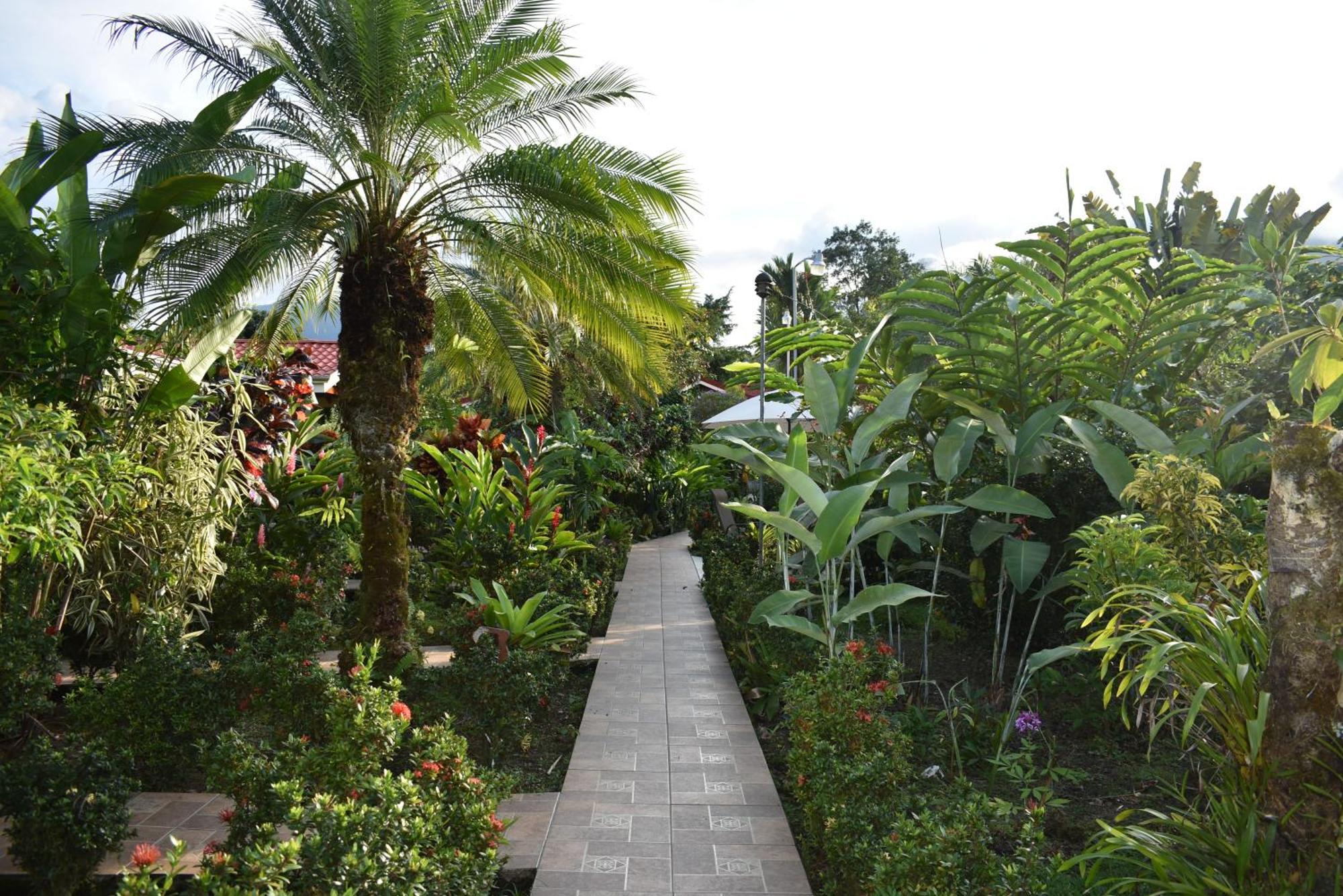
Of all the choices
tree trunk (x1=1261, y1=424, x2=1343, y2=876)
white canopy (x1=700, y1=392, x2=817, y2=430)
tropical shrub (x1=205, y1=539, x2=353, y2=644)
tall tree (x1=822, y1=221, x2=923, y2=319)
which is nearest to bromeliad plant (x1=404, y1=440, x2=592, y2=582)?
tropical shrub (x1=205, y1=539, x2=353, y2=644)

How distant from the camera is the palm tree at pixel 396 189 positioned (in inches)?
229

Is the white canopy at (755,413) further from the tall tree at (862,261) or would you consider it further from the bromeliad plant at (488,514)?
the tall tree at (862,261)

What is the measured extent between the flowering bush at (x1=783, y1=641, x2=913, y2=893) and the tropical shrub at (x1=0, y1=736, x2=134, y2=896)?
285cm

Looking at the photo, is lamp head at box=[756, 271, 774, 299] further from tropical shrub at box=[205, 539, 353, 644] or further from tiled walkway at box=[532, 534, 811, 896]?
tropical shrub at box=[205, 539, 353, 644]

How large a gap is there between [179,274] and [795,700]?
471 cm

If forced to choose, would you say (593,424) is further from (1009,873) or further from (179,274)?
(1009,873)

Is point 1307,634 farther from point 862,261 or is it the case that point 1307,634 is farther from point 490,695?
point 862,261

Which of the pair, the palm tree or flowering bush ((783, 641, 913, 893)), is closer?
flowering bush ((783, 641, 913, 893))

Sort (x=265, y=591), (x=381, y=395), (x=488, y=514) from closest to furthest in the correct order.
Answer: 1. (x=381, y=395)
2. (x=265, y=591)
3. (x=488, y=514)

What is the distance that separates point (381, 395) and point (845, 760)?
4048 millimetres

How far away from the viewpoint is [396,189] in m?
6.18

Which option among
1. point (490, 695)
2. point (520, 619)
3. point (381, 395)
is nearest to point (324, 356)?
point (381, 395)

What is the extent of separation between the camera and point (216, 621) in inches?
297

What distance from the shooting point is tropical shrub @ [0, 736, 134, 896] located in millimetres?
3496
